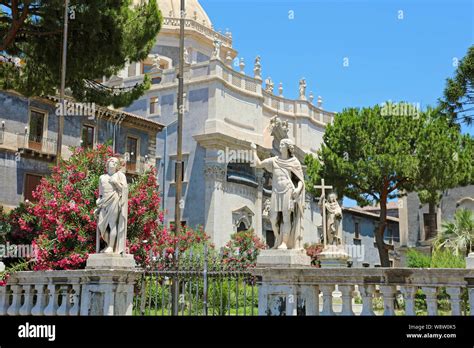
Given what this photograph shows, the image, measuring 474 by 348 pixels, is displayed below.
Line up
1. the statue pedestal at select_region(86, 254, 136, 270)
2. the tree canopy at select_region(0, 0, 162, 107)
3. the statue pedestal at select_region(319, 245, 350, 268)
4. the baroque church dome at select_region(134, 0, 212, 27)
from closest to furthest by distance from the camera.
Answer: the statue pedestal at select_region(86, 254, 136, 270) → the tree canopy at select_region(0, 0, 162, 107) → the statue pedestal at select_region(319, 245, 350, 268) → the baroque church dome at select_region(134, 0, 212, 27)

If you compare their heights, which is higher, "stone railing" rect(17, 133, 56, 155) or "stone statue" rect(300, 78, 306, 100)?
"stone statue" rect(300, 78, 306, 100)

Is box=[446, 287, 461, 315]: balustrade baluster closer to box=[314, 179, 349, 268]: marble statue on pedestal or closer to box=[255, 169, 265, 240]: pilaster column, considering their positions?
box=[314, 179, 349, 268]: marble statue on pedestal

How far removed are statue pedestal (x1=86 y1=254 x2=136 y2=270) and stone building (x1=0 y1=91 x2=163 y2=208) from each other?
50.8ft

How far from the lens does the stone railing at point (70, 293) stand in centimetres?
988

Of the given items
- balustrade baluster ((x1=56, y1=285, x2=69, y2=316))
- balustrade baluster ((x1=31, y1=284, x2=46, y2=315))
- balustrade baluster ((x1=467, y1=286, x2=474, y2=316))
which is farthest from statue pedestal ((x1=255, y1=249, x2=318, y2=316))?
balustrade baluster ((x1=31, y1=284, x2=46, y2=315))

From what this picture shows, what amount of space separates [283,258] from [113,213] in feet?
10.8

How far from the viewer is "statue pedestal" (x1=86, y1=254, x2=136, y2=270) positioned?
995 centimetres

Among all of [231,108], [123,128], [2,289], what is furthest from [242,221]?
[2,289]

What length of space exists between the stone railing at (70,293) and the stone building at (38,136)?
14.4 metres

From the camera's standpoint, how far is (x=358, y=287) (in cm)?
829

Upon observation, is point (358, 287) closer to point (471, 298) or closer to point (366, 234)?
point (471, 298)

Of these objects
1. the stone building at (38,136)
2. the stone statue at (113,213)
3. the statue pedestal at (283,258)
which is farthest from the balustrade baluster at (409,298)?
the stone building at (38,136)

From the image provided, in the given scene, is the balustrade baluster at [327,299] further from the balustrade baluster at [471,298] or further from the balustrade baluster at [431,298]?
the balustrade baluster at [471,298]

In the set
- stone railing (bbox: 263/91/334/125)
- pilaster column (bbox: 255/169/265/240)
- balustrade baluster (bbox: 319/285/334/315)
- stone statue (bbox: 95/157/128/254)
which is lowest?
balustrade baluster (bbox: 319/285/334/315)
